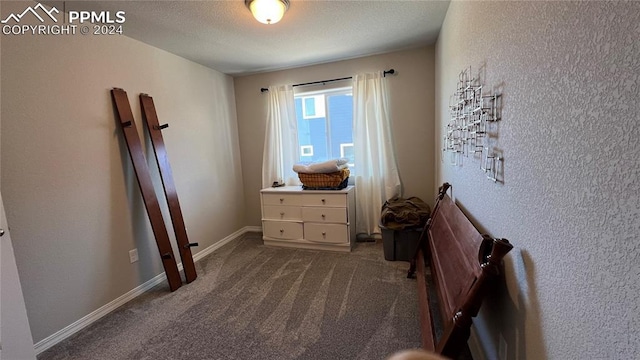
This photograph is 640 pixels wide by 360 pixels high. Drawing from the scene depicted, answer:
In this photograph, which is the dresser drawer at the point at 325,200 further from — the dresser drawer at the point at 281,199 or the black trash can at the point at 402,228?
the black trash can at the point at 402,228

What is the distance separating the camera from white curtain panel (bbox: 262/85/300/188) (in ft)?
11.5

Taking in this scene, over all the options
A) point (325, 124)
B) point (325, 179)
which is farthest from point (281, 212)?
point (325, 124)

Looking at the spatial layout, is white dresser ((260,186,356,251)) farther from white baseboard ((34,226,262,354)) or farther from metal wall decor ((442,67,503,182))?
metal wall decor ((442,67,503,182))

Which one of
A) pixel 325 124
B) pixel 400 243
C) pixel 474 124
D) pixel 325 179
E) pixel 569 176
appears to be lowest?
pixel 400 243

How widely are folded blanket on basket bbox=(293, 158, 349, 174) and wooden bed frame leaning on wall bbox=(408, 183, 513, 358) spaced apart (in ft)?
4.62

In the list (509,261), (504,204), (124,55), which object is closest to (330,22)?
(124,55)

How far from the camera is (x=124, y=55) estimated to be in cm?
230

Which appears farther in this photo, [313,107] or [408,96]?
[313,107]

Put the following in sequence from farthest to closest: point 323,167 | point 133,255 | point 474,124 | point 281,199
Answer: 1. point 281,199
2. point 323,167
3. point 133,255
4. point 474,124

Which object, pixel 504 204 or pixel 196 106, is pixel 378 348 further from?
pixel 196 106

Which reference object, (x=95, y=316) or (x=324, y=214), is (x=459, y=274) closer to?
(x=324, y=214)

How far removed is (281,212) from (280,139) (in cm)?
102

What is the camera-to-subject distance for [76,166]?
76.4 inches

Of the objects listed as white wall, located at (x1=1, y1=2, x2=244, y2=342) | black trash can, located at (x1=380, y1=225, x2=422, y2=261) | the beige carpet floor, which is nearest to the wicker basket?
black trash can, located at (x1=380, y1=225, x2=422, y2=261)
